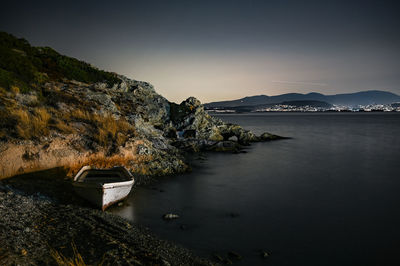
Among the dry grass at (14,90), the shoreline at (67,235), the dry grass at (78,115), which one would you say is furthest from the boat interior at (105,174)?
the dry grass at (14,90)

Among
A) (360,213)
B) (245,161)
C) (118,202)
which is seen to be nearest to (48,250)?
(118,202)

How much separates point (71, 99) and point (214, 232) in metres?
14.6

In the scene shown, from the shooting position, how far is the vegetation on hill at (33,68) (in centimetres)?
1747

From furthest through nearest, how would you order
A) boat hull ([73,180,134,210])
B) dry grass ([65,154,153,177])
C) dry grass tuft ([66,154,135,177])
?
dry grass ([65,154,153,177]) < dry grass tuft ([66,154,135,177]) < boat hull ([73,180,134,210])

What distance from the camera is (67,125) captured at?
1354 cm

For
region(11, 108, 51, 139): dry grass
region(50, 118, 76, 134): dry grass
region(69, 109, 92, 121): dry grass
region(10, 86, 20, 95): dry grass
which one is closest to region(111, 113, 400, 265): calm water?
region(50, 118, 76, 134): dry grass

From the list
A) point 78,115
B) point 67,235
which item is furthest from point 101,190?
point 78,115

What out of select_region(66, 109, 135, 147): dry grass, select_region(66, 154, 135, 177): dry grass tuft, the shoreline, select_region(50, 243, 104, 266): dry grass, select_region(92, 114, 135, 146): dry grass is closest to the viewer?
select_region(50, 243, 104, 266): dry grass

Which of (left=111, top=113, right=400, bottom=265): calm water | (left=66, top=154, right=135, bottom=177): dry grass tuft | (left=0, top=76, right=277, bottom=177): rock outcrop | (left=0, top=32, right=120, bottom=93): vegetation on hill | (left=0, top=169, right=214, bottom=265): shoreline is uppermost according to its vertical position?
(left=0, top=32, right=120, bottom=93): vegetation on hill

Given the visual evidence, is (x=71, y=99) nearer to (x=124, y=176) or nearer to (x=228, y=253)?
(x=124, y=176)

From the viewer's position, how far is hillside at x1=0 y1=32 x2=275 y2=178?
11094 millimetres

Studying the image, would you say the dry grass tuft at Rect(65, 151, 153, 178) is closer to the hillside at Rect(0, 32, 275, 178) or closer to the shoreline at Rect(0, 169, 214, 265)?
the hillside at Rect(0, 32, 275, 178)

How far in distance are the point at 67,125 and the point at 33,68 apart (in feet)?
36.3

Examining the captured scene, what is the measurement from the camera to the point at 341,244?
7.37 meters
